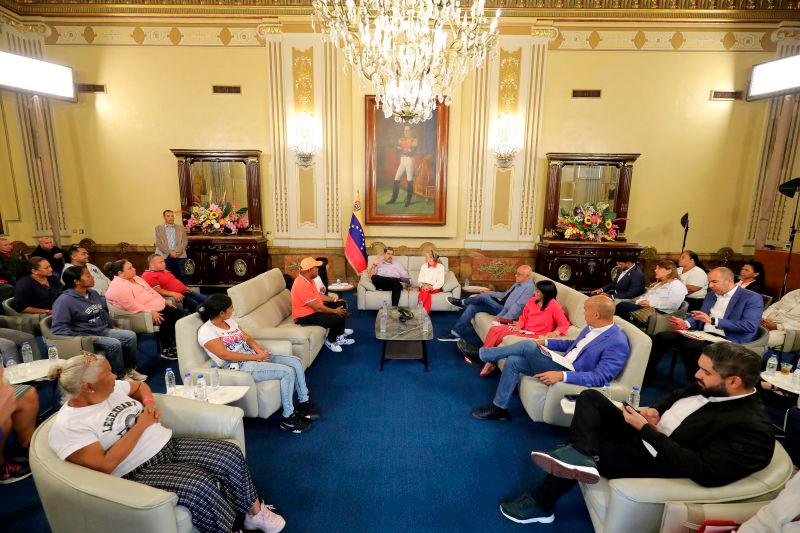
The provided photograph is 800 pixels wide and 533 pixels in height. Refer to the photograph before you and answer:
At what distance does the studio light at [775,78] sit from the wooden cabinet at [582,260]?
3408mm

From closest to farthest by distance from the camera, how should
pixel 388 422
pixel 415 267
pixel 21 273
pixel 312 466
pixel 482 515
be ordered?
pixel 482 515 < pixel 312 466 < pixel 388 422 < pixel 21 273 < pixel 415 267

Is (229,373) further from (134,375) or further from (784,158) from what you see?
(784,158)

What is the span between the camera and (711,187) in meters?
7.48

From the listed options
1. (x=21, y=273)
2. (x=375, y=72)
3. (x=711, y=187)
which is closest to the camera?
(x=375, y=72)

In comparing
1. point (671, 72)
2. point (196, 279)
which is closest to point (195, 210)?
point (196, 279)

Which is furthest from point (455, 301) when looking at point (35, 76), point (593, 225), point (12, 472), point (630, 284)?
point (35, 76)

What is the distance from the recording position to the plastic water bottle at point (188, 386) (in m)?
2.60

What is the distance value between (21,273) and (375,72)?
236 inches

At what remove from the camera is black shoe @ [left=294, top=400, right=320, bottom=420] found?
3316 millimetres

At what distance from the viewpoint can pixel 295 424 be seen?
318 centimetres

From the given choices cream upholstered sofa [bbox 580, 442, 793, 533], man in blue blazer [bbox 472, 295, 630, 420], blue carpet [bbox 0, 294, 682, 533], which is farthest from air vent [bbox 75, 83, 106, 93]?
cream upholstered sofa [bbox 580, 442, 793, 533]

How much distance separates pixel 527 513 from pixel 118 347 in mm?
3800

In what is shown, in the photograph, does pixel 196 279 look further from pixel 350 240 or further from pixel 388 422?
pixel 388 422

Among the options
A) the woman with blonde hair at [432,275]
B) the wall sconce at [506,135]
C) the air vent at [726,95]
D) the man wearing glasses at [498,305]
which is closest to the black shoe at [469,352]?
the man wearing glasses at [498,305]
